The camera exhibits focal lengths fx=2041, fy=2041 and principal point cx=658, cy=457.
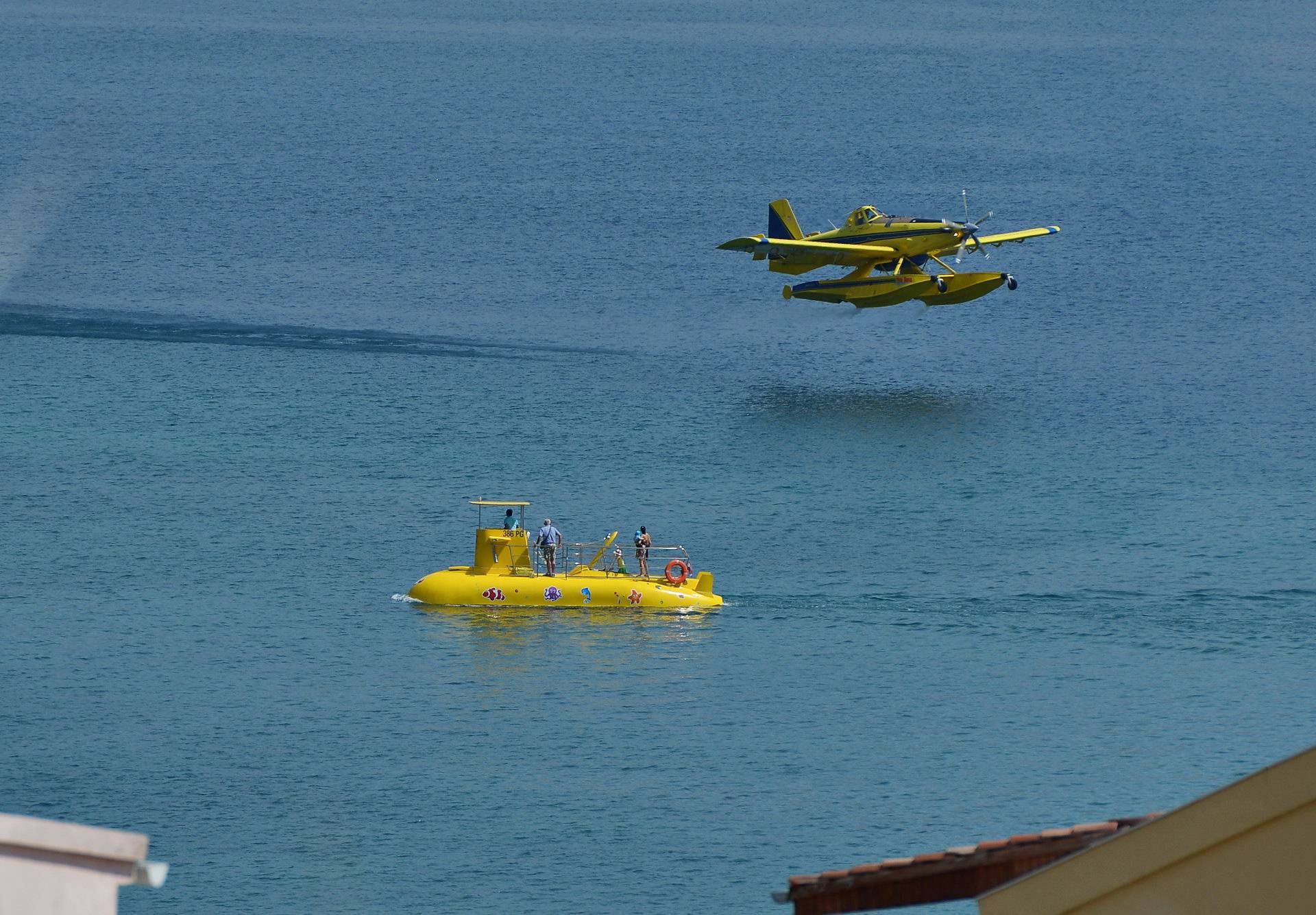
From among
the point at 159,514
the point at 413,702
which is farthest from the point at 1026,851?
the point at 159,514

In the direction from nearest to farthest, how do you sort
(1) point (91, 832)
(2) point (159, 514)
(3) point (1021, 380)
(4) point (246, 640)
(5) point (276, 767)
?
(1) point (91, 832) → (5) point (276, 767) → (4) point (246, 640) → (2) point (159, 514) → (3) point (1021, 380)

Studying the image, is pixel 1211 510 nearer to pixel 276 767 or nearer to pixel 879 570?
pixel 879 570

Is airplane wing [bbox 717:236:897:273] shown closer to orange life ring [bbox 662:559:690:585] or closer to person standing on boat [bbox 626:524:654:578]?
person standing on boat [bbox 626:524:654:578]

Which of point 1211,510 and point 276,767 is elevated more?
point 1211,510

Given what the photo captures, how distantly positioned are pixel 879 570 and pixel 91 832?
104 meters

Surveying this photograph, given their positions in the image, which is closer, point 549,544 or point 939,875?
point 939,875

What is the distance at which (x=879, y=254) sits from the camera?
156250 mm

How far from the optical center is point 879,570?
12194 cm

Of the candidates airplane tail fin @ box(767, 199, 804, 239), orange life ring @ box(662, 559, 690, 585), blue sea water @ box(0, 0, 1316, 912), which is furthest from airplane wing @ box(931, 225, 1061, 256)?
orange life ring @ box(662, 559, 690, 585)

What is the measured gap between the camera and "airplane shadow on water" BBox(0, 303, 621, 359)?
605 ft

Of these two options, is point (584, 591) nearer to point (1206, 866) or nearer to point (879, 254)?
point (879, 254)

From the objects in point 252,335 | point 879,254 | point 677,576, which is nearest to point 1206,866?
point 677,576

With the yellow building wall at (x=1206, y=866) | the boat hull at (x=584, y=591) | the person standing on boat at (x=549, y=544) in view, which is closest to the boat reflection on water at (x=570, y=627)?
the boat hull at (x=584, y=591)

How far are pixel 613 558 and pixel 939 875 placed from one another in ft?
308
